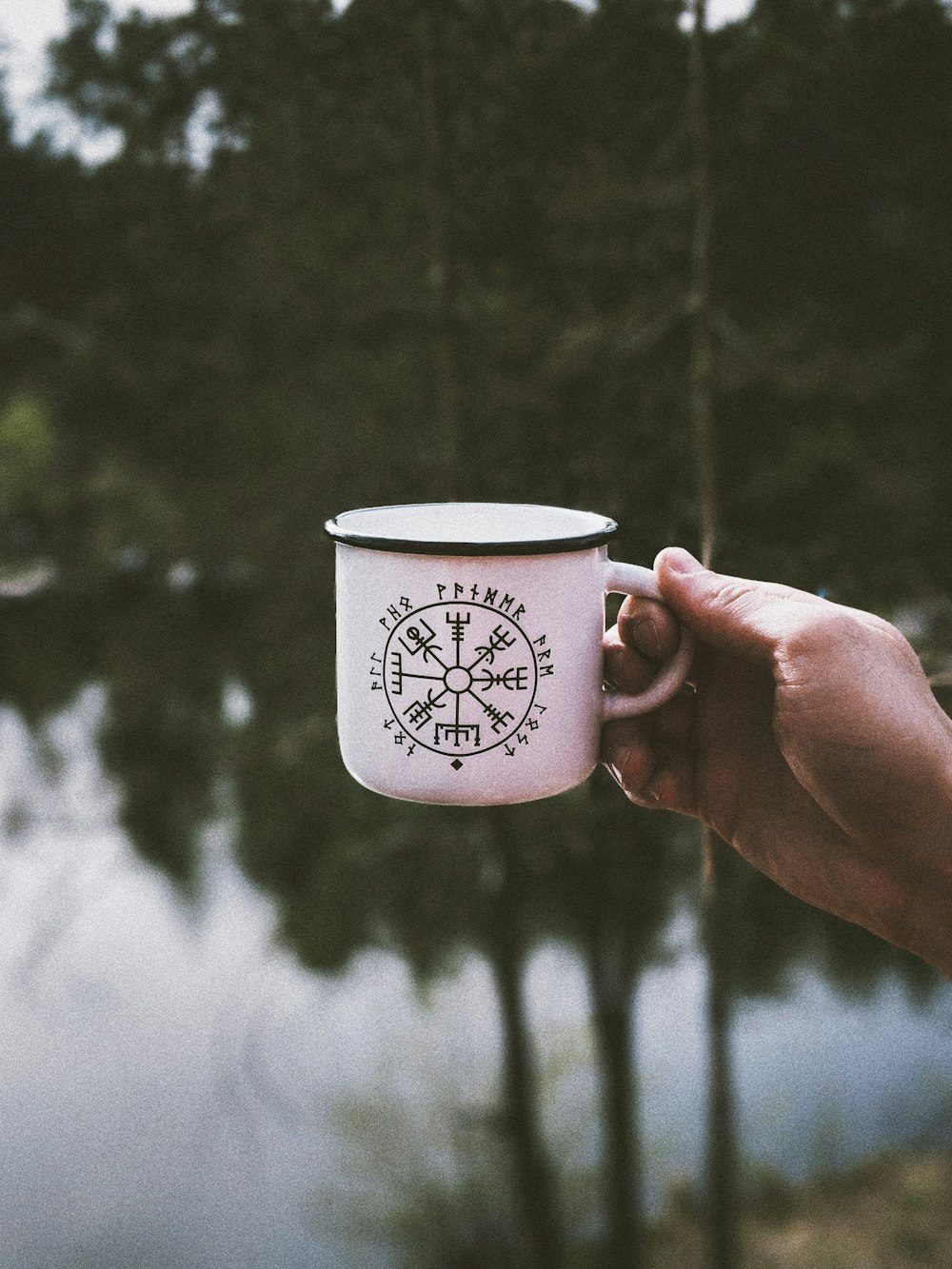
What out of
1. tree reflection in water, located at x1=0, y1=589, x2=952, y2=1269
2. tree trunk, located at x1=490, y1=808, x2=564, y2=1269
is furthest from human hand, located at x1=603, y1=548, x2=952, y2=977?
tree trunk, located at x1=490, y1=808, x2=564, y2=1269

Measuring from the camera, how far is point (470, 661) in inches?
31.4

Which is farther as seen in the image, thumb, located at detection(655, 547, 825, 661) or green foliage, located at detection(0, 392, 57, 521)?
green foliage, located at detection(0, 392, 57, 521)

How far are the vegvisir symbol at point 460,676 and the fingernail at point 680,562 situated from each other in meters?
0.21

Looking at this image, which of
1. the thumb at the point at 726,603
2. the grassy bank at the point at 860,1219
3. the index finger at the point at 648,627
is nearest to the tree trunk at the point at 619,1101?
the grassy bank at the point at 860,1219

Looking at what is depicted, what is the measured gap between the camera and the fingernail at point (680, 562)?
972 millimetres

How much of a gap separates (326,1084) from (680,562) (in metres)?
4.30

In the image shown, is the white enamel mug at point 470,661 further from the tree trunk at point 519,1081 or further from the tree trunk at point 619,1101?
the tree trunk at point 619,1101

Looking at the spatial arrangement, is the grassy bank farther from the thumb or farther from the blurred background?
the thumb

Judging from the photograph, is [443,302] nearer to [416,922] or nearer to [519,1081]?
[416,922]

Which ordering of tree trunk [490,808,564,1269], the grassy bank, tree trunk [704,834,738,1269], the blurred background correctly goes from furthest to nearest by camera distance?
the grassy bank → tree trunk [490,808,564,1269] → tree trunk [704,834,738,1269] → the blurred background

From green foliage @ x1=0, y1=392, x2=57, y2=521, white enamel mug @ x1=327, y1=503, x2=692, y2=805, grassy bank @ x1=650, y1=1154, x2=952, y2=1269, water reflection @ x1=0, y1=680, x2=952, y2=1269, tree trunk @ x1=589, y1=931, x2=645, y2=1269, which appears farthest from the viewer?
grassy bank @ x1=650, y1=1154, x2=952, y2=1269

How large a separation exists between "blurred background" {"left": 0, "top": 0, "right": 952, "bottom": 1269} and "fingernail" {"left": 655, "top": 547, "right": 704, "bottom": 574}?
20.3 inches

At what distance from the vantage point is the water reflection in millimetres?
4391

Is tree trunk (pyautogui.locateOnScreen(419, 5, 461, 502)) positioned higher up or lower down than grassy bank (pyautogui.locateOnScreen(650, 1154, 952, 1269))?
higher up
